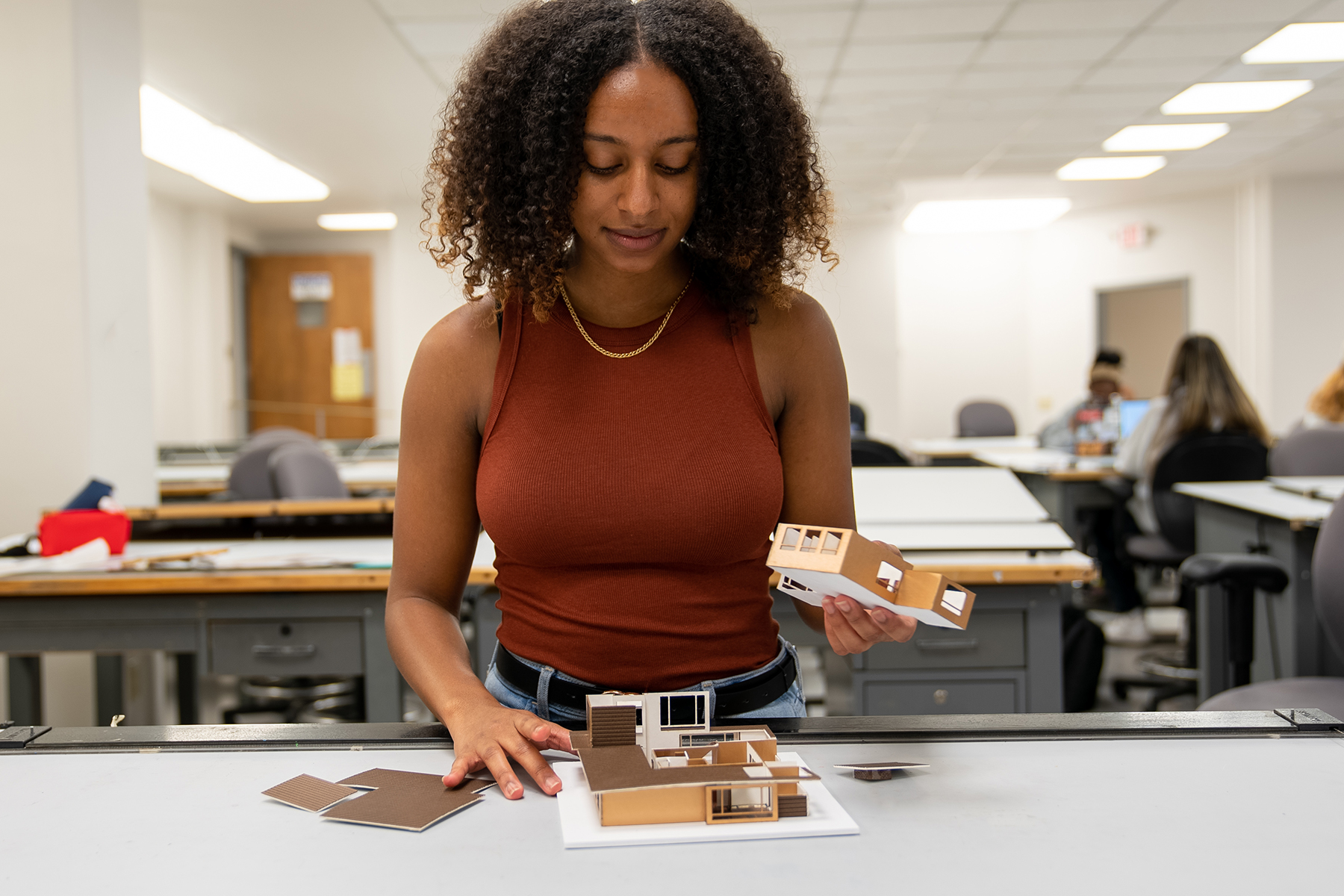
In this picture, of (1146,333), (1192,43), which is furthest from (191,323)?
(1146,333)

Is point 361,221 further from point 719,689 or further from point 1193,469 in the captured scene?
point 719,689

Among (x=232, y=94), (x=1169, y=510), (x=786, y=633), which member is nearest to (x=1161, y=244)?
(x=1169, y=510)

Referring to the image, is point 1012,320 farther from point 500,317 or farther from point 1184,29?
point 500,317

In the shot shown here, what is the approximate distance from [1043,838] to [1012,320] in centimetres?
1002

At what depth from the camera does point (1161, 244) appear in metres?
9.03

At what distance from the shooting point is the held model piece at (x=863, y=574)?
0.79 metres

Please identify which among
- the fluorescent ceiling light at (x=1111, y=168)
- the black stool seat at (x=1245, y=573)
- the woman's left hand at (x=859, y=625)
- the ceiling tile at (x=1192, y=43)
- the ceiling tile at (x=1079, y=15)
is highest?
the fluorescent ceiling light at (x=1111, y=168)

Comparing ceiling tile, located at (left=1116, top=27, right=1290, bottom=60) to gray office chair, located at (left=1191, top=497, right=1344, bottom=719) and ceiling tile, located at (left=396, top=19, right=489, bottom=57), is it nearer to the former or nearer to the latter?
ceiling tile, located at (left=396, top=19, right=489, bottom=57)

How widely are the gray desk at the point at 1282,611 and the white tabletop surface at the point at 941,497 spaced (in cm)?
54

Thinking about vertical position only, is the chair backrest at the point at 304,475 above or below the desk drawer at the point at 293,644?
above

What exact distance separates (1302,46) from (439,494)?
5.37m

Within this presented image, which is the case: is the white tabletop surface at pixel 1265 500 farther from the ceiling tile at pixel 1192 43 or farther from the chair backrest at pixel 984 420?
the chair backrest at pixel 984 420

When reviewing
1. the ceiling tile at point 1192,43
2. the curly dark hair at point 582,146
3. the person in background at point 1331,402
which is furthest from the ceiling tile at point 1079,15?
the curly dark hair at point 582,146

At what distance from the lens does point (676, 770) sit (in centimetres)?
79
